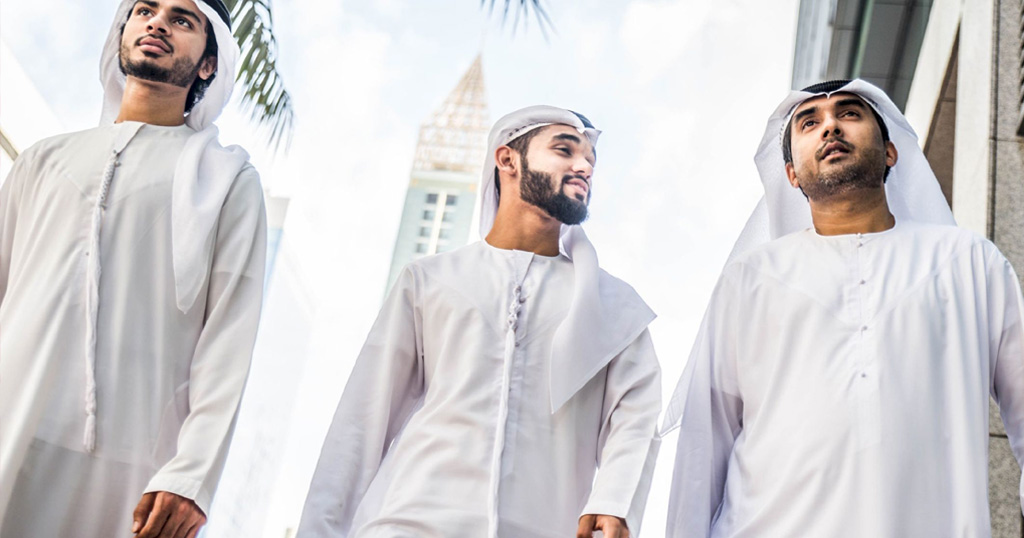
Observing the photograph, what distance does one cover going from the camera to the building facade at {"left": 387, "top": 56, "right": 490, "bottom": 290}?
102 ft

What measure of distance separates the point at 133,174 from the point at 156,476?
0.86 meters

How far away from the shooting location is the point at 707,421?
315 cm

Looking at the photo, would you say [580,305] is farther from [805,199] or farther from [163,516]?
[163,516]

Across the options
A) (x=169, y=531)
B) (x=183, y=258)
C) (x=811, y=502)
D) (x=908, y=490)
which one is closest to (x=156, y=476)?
(x=169, y=531)

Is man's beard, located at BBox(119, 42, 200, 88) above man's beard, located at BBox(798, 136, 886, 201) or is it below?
above

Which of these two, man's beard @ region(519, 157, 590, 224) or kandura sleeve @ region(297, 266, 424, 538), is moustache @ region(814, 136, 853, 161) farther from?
kandura sleeve @ region(297, 266, 424, 538)

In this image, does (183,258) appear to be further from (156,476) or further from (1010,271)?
(1010,271)

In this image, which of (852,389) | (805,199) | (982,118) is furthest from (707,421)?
(982,118)

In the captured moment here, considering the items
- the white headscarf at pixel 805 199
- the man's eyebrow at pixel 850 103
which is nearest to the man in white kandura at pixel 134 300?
the white headscarf at pixel 805 199

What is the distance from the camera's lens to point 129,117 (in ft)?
11.0

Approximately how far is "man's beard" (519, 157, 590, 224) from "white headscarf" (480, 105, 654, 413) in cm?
4

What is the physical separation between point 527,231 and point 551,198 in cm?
12

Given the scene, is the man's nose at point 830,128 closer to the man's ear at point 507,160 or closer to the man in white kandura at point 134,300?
the man's ear at point 507,160

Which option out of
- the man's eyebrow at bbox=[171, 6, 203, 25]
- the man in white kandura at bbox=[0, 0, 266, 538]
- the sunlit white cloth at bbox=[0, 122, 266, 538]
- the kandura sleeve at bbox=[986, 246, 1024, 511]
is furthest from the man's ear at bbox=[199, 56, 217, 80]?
the kandura sleeve at bbox=[986, 246, 1024, 511]
